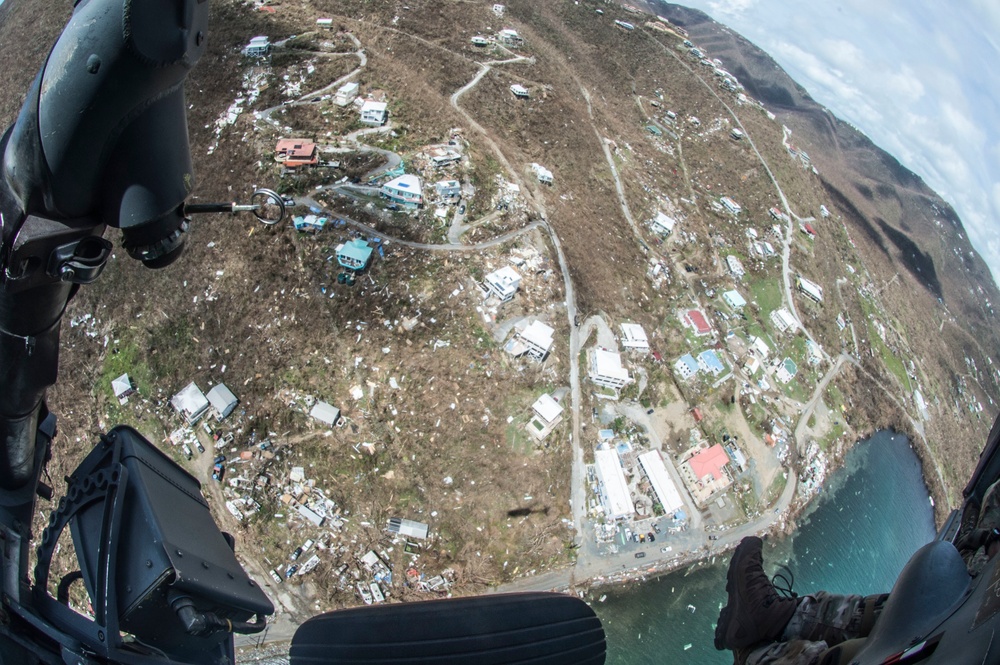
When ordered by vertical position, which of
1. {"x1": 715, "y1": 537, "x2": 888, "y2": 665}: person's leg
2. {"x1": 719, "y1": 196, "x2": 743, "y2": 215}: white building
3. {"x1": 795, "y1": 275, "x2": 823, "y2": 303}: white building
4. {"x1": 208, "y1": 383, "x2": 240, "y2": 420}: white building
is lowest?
{"x1": 208, "y1": 383, "x2": 240, "y2": 420}: white building

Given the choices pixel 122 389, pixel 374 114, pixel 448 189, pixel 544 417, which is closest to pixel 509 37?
pixel 374 114

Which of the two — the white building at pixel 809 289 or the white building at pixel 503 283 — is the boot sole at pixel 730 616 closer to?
the white building at pixel 503 283

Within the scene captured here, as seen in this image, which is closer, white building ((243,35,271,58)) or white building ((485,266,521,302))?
white building ((485,266,521,302))

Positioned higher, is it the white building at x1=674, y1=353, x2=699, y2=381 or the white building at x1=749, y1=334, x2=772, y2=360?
the white building at x1=749, y1=334, x2=772, y2=360

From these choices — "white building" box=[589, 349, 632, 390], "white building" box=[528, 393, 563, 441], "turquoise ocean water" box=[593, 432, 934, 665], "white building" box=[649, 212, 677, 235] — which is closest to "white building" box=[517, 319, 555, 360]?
"white building" box=[528, 393, 563, 441]

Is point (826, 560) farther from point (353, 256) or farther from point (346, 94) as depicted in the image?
point (346, 94)

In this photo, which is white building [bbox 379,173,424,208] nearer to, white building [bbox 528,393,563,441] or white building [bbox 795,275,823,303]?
white building [bbox 528,393,563,441]
